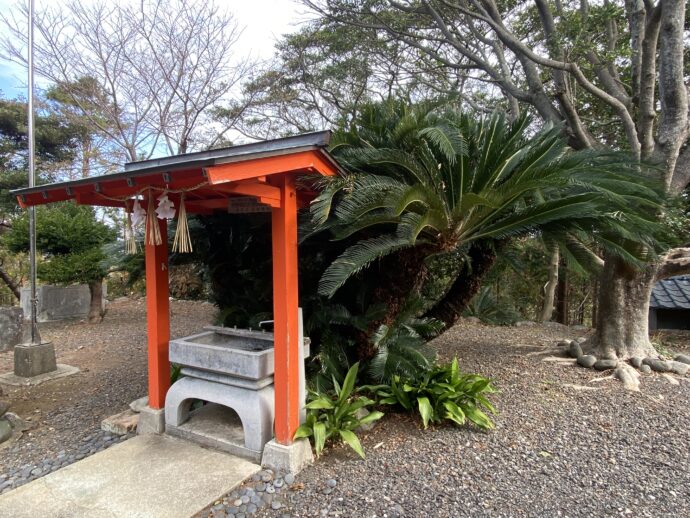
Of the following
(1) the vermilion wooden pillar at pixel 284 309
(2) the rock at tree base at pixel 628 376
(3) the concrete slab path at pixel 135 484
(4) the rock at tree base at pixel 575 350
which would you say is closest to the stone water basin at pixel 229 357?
(1) the vermilion wooden pillar at pixel 284 309

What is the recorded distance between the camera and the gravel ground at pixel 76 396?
3.00 meters

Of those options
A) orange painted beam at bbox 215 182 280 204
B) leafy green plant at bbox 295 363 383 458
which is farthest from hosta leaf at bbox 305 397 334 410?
orange painted beam at bbox 215 182 280 204

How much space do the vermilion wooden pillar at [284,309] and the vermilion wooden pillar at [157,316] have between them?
3.93 feet

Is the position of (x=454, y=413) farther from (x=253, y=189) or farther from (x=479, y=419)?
(x=253, y=189)

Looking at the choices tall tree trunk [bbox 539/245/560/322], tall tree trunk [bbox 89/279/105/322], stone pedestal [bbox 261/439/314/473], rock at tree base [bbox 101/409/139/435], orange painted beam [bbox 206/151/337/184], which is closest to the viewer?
orange painted beam [bbox 206/151/337/184]

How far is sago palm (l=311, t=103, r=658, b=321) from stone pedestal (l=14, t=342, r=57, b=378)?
13.6 ft

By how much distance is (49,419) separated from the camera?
3703mm

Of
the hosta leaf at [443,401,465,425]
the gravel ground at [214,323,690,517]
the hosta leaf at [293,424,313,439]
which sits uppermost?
the hosta leaf at [293,424,313,439]

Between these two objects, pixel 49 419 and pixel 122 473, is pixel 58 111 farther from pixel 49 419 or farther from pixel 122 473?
pixel 122 473

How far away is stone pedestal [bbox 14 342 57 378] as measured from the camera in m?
4.83

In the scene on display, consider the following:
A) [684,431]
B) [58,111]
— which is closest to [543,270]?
[684,431]

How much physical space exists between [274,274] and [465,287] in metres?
2.75

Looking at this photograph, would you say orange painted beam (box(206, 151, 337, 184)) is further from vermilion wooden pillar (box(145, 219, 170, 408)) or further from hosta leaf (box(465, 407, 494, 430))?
hosta leaf (box(465, 407, 494, 430))

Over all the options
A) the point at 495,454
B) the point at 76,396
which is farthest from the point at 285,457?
the point at 76,396
